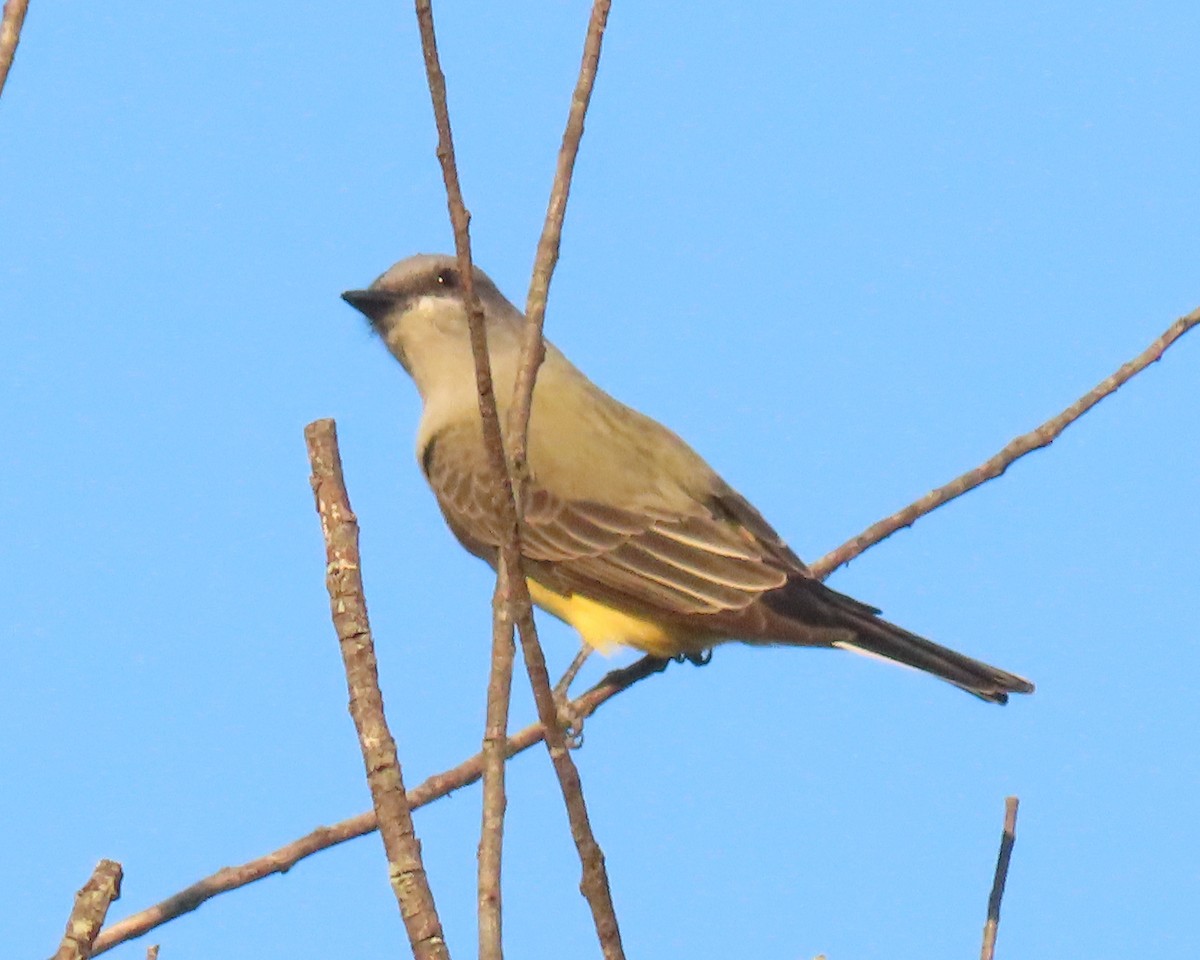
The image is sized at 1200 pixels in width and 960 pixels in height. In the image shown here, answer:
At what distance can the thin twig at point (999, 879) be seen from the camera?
121 inches

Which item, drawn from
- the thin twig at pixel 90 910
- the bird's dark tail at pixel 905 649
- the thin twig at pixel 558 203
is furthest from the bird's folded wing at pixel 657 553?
the thin twig at pixel 90 910

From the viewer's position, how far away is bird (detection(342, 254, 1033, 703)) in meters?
5.94

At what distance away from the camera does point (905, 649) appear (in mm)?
5727

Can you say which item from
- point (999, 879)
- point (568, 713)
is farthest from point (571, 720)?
point (999, 879)

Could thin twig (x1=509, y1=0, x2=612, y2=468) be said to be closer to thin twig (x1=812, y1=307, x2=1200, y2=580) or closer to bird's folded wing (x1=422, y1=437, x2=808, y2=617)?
thin twig (x1=812, y1=307, x2=1200, y2=580)

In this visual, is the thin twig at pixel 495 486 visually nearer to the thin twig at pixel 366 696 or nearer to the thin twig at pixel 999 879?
the thin twig at pixel 366 696

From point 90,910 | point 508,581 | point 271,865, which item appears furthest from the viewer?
point 271,865

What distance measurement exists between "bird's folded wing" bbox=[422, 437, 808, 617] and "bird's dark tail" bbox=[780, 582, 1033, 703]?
28 centimetres

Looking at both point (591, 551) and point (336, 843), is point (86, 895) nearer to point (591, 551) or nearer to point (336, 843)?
point (336, 843)

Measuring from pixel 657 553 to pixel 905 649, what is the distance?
1.23 meters

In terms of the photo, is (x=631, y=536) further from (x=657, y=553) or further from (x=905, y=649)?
(x=905, y=649)

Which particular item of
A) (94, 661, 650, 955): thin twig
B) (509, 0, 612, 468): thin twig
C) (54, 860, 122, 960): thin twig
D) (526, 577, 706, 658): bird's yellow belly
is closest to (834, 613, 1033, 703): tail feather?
(526, 577, 706, 658): bird's yellow belly

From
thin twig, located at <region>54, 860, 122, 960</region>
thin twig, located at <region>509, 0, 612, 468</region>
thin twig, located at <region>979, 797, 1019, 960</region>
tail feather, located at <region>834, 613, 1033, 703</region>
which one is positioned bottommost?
thin twig, located at <region>54, 860, 122, 960</region>

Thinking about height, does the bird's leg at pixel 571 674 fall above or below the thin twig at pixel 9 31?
above
